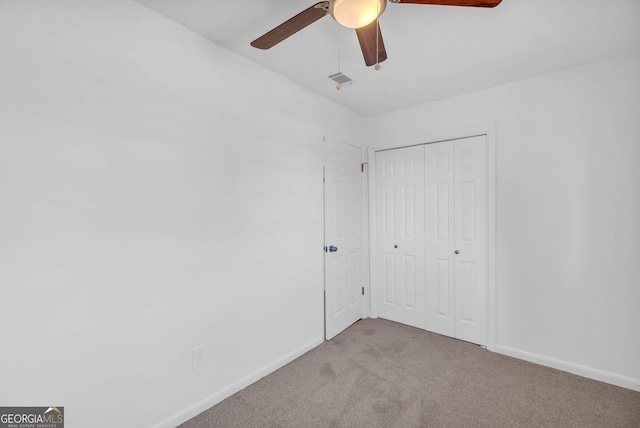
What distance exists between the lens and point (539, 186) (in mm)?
2584

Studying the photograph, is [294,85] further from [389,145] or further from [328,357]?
[328,357]

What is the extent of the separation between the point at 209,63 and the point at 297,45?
2.07ft

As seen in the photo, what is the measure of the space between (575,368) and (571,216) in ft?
4.14

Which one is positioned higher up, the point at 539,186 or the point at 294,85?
the point at 294,85

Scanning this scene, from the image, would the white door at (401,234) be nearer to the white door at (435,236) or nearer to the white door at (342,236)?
the white door at (435,236)

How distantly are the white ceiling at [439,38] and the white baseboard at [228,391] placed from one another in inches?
96.7

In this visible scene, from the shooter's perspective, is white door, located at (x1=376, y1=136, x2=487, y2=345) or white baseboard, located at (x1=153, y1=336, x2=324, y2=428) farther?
white door, located at (x1=376, y1=136, x2=487, y2=345)

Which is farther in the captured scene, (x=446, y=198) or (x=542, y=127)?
(x=446, y=198)

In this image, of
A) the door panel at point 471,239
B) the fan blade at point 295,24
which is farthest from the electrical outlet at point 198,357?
the door panel at point 471,239

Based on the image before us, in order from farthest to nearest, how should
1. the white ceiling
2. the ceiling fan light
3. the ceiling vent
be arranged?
the ceiling vent, the white ceiling, the ceiling fan light

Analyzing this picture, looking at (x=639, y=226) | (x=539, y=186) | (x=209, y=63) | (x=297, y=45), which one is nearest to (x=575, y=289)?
(x=639, y=226)

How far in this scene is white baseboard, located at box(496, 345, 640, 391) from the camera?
2.23m

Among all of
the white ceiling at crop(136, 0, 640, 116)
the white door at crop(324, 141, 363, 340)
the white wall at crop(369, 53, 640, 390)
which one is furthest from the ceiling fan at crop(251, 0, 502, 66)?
the white wall at crop(369, 53, 640, 390)

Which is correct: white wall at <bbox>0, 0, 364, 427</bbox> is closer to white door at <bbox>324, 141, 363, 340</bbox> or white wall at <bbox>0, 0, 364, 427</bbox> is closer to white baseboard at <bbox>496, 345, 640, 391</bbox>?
white door at <bbox>324, 141, 363, 340</bbox>
